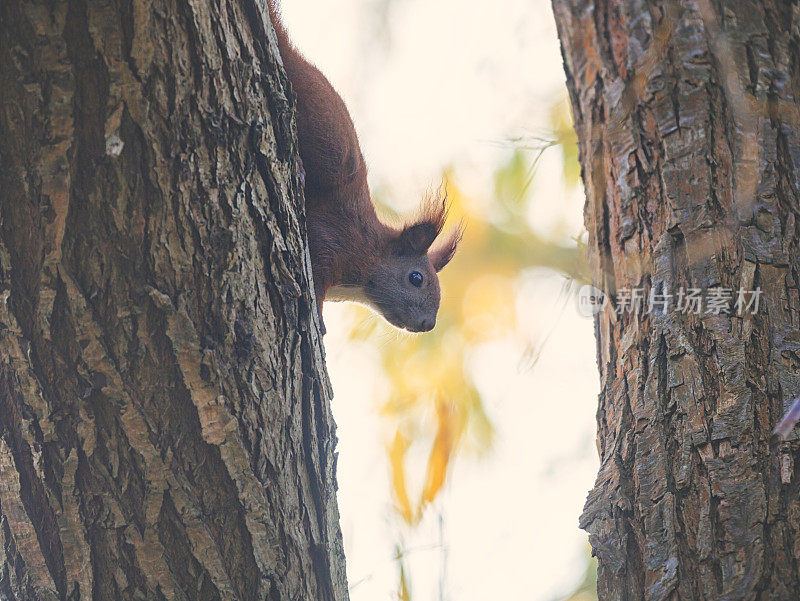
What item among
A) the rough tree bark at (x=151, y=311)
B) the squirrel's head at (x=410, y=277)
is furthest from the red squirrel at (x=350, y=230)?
the rough tree bark at (x=151, y=311)

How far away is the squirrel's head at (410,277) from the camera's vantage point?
284 cm

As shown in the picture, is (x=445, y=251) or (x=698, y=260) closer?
(x=698, y=260)

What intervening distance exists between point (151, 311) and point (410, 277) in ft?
5.43

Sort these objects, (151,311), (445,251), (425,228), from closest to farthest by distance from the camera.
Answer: (151,311)
(425,228)
(445,251)

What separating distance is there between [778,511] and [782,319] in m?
0.33

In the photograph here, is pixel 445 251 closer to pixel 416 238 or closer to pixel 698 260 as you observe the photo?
pixel 416 238

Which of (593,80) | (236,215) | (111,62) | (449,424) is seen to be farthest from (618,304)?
(449,424)

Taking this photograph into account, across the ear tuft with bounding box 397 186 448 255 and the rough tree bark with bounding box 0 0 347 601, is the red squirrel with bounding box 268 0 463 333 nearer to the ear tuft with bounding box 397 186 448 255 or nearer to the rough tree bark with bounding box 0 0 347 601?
the ear tuft with bounding box 397 186 448 255

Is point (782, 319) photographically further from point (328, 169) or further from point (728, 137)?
point (328, 169)

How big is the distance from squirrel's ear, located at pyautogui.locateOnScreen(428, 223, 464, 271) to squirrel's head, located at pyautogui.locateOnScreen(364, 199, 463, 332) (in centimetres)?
11

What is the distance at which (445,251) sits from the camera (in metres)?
3.14

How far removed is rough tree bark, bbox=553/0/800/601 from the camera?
4.42ft

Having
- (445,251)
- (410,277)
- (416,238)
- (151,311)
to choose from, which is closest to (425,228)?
(416,238)

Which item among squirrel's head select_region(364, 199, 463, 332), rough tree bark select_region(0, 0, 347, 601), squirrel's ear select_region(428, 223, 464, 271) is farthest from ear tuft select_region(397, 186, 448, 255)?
rough tree bark select_region(0, 0, 347, 601)
